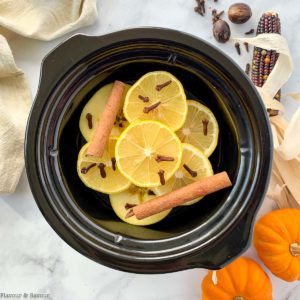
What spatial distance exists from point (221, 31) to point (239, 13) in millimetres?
46

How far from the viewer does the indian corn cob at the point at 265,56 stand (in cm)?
96

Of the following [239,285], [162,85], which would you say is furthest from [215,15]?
[239,285]

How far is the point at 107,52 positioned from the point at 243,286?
0.48 m

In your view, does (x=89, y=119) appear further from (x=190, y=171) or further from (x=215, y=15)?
(x=215, y=15)

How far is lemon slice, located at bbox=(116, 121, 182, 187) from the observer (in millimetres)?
817

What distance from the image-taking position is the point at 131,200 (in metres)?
0.87

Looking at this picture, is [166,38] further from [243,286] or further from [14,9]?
[243,286]

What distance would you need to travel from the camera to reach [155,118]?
0.85 m

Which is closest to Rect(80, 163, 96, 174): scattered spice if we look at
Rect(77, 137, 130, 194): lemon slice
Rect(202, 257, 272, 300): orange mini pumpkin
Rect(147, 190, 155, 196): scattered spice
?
Rect(77, 137, 130, 194): lemon slice

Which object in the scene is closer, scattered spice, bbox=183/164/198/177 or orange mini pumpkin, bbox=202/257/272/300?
scattered spice, bbox=183/164/198/177

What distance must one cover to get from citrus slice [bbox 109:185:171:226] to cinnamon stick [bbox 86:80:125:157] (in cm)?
9

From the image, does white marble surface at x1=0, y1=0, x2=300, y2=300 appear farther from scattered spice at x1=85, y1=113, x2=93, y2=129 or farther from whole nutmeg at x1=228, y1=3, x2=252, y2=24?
scattered spice at x1=85, y1=113, x2=93, y2=129

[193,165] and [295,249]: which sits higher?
[193,165]

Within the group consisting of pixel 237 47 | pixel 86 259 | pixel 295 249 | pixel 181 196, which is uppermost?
pixel 237 47
